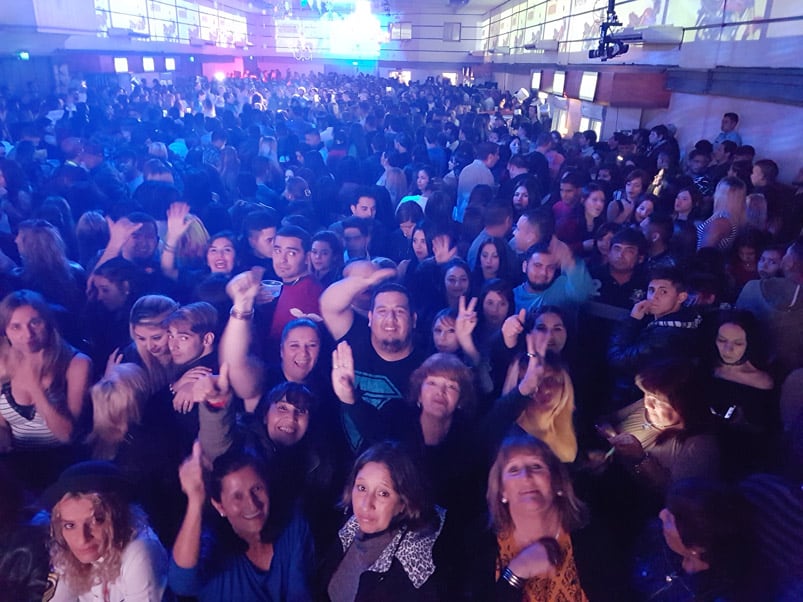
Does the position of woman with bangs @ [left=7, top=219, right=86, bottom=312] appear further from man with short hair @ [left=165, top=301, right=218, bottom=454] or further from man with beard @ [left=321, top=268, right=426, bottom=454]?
man with beard @ [left=321, top=268, right=426, bottom=454]

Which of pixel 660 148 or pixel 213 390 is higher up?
pixel 660 148

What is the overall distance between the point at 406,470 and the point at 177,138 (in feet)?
25.6

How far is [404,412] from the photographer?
102 inches

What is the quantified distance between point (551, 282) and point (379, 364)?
1133 millimetres

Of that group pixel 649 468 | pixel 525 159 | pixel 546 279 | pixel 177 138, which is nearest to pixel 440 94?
pixel 177 138

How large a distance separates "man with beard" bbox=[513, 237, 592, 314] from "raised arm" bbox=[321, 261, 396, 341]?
0.84 meters

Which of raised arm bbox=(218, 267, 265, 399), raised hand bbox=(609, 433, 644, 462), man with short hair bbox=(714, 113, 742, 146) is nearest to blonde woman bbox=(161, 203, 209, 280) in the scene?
raised arm bbox=(218, 267, 265, 399)

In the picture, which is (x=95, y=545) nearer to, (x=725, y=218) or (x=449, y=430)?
(x=449, y=430)

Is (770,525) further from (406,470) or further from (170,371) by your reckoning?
(170,371)

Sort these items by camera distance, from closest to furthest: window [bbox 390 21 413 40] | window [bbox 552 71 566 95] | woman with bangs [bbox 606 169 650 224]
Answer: woman with bangs [bbox 606 169 650 224]
window [bbox 552 71 566 95]
window [bbox 390 21 413 40]

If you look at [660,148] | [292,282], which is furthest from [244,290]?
[660,148]

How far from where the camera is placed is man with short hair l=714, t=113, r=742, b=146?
6836mm

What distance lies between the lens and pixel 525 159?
589 centimetres

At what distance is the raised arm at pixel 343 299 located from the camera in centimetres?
310
